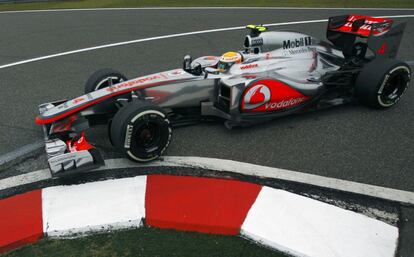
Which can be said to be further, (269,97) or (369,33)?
(369,33)

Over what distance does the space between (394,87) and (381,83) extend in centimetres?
43

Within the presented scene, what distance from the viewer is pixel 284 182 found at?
3693 millimetres

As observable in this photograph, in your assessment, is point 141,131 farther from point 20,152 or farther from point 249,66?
point 249,66

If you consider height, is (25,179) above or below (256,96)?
below

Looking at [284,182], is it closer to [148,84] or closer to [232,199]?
[232,199]

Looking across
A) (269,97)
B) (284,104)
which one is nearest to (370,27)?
(284,104)

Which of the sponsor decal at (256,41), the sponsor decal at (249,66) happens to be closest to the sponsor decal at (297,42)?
the sponsor decal at (256,41)

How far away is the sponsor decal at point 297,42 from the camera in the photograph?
5.33 meters

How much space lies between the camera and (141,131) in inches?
154

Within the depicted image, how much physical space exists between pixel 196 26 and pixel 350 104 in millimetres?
5918

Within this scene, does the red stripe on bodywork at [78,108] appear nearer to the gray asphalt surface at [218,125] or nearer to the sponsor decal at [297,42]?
the gray asphalt surface at [218,125]

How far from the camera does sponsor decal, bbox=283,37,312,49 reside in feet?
17.5

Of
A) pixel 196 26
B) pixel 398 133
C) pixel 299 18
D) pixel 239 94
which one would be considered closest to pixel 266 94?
pixel 239 94

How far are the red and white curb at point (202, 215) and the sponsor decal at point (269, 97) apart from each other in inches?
47.8
